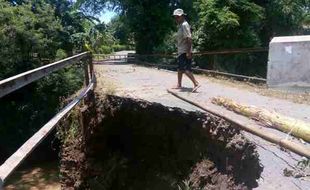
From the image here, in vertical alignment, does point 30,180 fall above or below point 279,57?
below

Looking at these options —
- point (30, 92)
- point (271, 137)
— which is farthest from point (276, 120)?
point (30, 92)

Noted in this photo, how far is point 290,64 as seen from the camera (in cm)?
1021

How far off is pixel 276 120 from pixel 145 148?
364cm

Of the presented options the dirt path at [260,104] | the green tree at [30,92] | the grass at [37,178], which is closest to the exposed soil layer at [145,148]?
the dirt path at [260,104]

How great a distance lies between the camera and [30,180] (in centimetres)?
1692

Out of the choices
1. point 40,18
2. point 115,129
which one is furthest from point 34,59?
point 115,129

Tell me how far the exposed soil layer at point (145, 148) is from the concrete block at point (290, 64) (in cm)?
399

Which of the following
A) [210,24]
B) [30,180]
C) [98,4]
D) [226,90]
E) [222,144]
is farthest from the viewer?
[98,4]

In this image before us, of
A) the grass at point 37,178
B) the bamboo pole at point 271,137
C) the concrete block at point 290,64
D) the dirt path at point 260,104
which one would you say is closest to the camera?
the dirt path at point 260,104

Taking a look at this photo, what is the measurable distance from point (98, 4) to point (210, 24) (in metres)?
14.8

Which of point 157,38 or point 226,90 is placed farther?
point 157,38

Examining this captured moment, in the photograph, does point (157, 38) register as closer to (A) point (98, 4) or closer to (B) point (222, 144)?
(A) point (98, 4)

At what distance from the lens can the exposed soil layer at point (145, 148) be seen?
19.7 feet

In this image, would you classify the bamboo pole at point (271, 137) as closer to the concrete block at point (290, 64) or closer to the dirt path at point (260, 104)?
the dirt path at point (260, 104)
